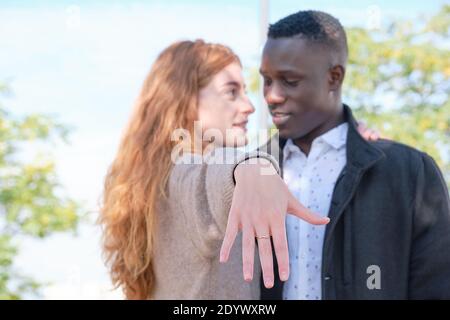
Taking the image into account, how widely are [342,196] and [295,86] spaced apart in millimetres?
361

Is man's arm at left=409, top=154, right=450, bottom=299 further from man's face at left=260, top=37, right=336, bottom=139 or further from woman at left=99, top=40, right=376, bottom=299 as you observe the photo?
woman at left=99, top=40, right=376, bottom=299

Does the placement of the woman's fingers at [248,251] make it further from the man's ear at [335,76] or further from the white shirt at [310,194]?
the man's ear at [335,76]

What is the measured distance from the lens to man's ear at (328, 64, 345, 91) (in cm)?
239

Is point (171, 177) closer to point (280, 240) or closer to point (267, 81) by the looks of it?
point (267, 81)

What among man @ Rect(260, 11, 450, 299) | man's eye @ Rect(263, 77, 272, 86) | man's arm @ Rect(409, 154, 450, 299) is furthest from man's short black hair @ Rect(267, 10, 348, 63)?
man's arm @ Rect(409, 154, 450, 299)

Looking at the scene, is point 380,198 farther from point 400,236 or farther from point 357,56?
point 357,56

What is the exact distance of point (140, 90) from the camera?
237cm

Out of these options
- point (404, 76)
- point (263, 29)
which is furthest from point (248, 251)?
point (404, 76)

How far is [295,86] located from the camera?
2283 millimetres

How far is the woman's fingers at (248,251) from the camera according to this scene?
1220mm

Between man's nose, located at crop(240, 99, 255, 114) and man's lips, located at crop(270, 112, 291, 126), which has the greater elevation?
man's nose, located at crop(240, 99, 255, 114)

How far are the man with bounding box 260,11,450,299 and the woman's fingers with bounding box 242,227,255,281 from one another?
3.20 ft
